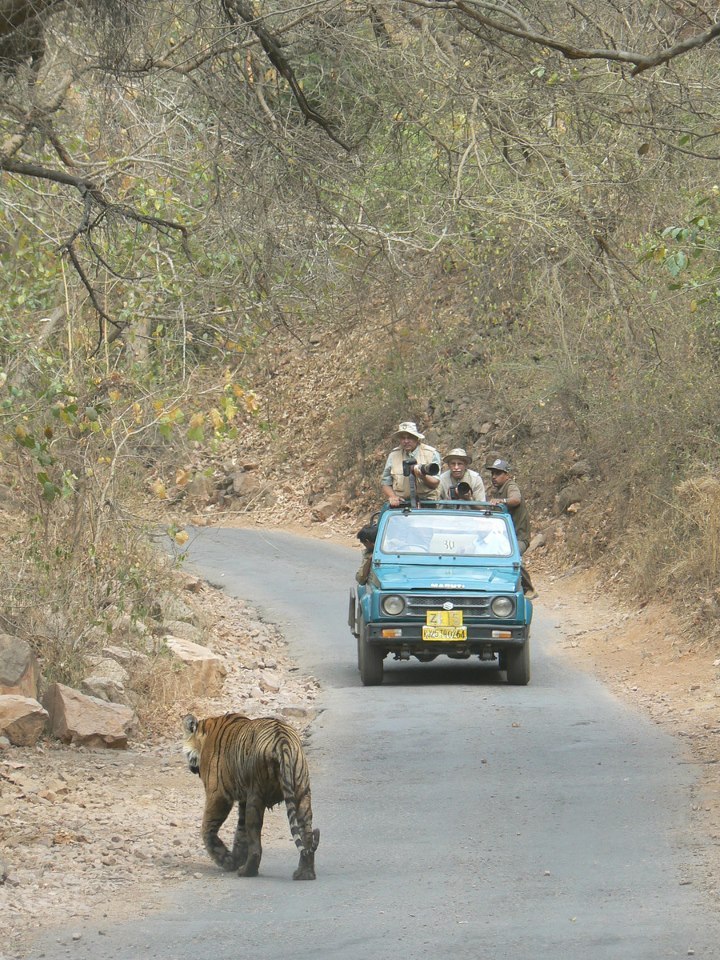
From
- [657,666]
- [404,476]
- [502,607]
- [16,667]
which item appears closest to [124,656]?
[16,667]

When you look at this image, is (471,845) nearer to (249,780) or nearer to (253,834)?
(253,834)

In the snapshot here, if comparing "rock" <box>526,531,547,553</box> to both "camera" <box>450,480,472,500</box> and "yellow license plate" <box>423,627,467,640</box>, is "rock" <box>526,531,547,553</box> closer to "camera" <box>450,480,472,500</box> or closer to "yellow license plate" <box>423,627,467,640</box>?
"camera" <box>450,480,472,500</box>

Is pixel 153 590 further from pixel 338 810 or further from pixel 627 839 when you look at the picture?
pixel 627 839

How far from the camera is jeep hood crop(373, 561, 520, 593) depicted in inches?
554

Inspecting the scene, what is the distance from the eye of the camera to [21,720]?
36.0 feet

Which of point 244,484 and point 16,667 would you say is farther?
point 244,484

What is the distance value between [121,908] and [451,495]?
380 inches

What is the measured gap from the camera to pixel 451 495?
16.2 m

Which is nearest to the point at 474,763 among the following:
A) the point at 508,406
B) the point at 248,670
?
the point at 248,670

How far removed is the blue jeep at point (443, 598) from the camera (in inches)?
545

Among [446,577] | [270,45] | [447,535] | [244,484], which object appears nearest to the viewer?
[270,45]

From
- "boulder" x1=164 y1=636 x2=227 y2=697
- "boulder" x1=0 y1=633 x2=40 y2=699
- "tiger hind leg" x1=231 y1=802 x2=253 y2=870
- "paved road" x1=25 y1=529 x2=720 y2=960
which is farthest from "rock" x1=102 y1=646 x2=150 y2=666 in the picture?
"tiger hind leg" x1=231 y1=802 x2=253 y2=870

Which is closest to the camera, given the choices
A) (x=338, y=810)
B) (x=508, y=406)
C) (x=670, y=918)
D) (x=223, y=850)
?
(x=670, y=918)

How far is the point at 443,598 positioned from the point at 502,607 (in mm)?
581
